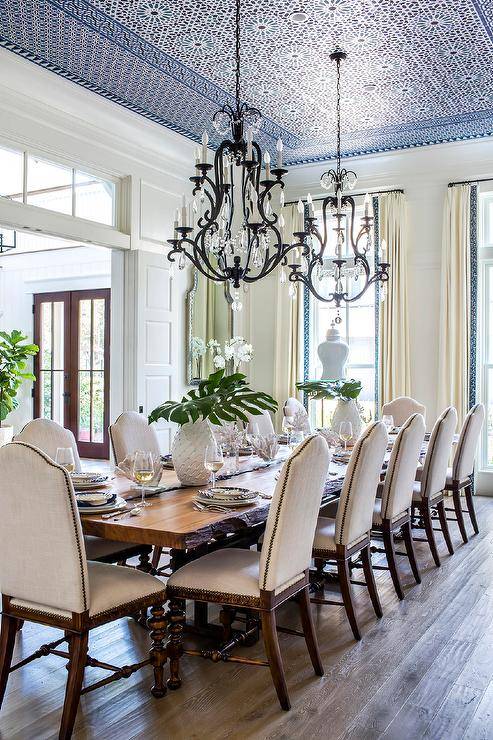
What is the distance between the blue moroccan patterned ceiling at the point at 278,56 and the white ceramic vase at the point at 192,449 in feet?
7.83

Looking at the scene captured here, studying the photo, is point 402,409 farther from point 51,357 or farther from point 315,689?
point 51,357

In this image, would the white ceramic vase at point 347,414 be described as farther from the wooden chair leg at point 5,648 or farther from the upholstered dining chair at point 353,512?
the wooden chair leg at point 5,648

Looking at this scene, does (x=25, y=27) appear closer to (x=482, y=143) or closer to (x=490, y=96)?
(x=490, y=96)

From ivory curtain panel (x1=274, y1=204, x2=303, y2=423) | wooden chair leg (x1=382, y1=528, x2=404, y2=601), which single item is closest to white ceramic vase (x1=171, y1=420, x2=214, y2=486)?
wooden chair leg (x1=382, y1=528, x2=404, y2=601)

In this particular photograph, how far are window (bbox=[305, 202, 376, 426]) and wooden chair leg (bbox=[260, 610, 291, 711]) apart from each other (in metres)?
4.59

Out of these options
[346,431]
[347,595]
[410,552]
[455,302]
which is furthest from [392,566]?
[455,302]

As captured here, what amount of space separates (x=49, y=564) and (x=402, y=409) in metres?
4.02

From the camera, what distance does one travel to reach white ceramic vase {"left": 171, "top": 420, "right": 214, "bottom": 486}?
304cm

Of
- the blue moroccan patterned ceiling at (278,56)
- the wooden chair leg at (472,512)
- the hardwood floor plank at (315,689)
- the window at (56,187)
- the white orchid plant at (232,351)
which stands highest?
the blue moroccan patterned ceiling at (278,56)

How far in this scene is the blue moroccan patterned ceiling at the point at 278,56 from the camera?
392 centimetres

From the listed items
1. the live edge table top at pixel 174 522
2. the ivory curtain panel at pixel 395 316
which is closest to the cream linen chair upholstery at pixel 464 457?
the ivory curtain panel at pixel 395 316

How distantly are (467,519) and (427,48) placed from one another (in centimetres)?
352

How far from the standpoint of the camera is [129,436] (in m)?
3.88

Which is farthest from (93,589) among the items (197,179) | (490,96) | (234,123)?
(490,96)
